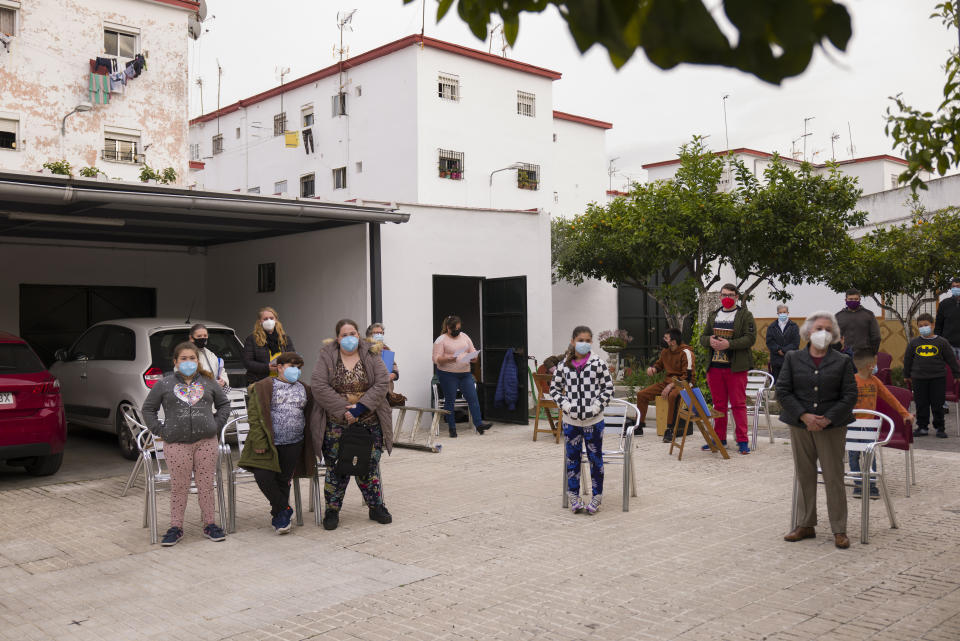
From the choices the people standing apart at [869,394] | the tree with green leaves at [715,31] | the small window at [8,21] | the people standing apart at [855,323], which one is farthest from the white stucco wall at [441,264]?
the small window at [8,21]

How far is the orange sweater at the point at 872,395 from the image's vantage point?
290 inches

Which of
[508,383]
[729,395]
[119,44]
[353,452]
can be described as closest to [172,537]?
[353,452]

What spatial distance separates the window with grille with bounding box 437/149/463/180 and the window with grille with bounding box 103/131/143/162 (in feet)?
35.9

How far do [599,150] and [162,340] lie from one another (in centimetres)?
3496

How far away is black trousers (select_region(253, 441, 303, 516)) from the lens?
701cm

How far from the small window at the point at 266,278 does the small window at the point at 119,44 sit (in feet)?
55.4

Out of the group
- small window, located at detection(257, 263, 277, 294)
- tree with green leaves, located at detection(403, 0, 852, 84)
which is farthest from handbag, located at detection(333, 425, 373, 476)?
small window, located at detection(257, 263, 277, 294)

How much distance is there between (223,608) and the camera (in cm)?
523

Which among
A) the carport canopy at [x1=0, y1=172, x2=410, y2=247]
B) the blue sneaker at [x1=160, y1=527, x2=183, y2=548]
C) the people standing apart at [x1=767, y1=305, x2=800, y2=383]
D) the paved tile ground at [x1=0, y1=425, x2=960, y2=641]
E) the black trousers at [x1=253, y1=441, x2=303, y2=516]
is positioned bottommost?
the paved tile ground at [x1=0, y1=425, x2=960, y2=641]

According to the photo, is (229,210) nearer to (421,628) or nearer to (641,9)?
(421,628)

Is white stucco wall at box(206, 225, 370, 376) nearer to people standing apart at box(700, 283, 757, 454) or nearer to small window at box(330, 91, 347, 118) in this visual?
people standing apart at box(700, 283, 757, 454)

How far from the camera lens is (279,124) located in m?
40.5

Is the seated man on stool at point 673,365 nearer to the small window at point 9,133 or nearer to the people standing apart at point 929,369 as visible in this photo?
the people standing apart at point 929,369

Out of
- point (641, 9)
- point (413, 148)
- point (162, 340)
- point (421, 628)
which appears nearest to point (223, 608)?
point (421, 628)
